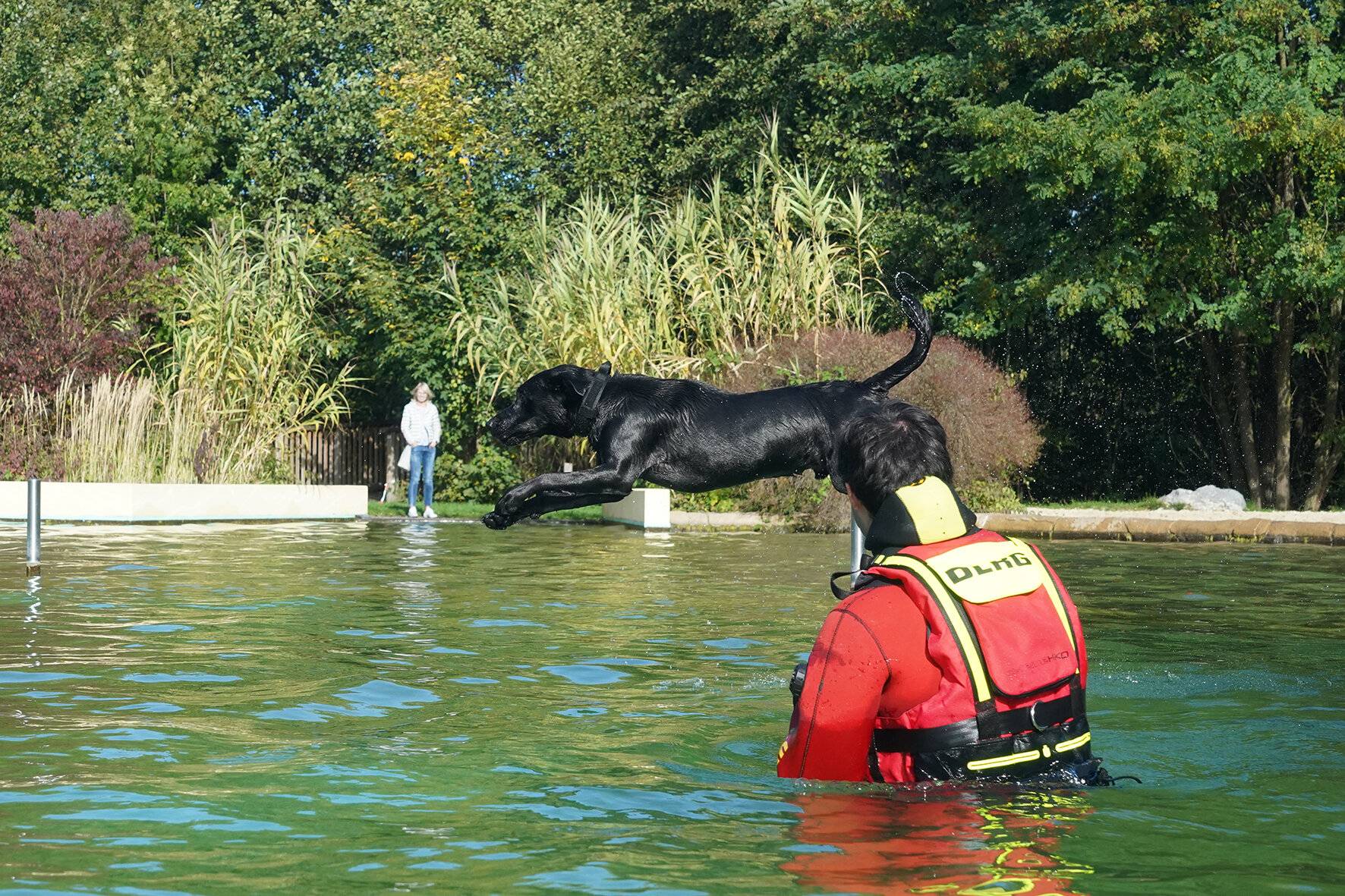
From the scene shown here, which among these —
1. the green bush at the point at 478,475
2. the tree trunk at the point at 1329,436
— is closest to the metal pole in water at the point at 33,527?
the green bush at the point at 478,475

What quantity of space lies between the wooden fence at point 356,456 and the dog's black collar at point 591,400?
71.6ft

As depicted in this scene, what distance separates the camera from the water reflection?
4422 mm

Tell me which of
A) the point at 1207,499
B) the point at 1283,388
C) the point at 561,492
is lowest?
the point at 1207,499

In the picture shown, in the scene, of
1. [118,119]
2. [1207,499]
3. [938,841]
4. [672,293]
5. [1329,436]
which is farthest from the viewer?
[118,119]

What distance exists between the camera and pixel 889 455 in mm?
4891

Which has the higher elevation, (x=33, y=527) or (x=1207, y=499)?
(x=1207, y=499)

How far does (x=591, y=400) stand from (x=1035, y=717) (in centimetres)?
407

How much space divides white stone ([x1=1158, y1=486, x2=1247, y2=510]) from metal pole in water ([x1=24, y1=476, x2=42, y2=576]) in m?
14.9

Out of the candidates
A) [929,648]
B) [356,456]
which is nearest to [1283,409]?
[356,456]

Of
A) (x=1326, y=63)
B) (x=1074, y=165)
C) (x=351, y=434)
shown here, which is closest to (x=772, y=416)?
(x=1074, y=165)

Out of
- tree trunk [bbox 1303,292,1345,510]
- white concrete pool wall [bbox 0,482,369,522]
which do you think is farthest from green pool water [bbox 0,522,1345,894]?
tree trunk [bbox 1303,292,1345,510]

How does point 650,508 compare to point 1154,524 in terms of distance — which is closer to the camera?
point 1154,524

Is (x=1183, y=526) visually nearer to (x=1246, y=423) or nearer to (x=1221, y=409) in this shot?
(x=1246, y=423)

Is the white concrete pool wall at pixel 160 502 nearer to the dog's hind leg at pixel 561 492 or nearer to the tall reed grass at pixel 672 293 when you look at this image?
the tall reed grass at pixel 672 293
